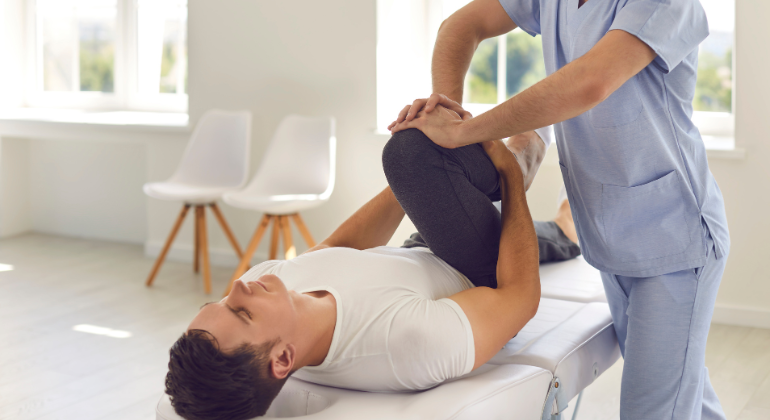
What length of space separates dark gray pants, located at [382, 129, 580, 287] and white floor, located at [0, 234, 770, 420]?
944 mm

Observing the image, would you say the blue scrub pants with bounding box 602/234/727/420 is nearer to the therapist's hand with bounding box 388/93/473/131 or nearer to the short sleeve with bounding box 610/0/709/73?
the short sleeve with bounding box 610/0/709/73

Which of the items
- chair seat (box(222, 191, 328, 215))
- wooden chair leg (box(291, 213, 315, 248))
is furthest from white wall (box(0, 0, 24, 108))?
wooden chair leg (box(291, 213, 315, 248))

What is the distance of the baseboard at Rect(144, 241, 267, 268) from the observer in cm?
403

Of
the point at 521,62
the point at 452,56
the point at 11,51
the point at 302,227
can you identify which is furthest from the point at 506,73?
the point at 11,51

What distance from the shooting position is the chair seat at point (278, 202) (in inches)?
127

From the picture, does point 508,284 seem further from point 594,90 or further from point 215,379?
point 215,379

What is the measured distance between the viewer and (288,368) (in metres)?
1.09

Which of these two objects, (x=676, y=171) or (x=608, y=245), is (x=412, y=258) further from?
(x=676, y=171)

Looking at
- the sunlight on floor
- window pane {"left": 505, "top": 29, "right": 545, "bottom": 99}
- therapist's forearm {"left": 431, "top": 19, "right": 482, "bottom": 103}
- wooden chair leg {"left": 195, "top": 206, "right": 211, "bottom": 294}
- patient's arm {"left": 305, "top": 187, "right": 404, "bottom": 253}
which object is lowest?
the sunlight on floor

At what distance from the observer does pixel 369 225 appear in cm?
155

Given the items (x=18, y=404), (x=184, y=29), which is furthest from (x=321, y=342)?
(x=184, y=29)

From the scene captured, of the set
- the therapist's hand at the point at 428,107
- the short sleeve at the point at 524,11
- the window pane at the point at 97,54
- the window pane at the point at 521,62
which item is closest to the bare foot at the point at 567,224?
the short sleeve at the point at 524,11

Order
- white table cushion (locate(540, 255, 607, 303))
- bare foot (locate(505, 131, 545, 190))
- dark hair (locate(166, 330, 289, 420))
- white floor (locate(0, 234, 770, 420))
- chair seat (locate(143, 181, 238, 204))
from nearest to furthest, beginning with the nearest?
dark hair (locate(166, 330, 289, 420)) < bare foot (locate(505, 131, 545, 190)) < white table cushion (locate(540, 255, 607, 303)) < white floor (locate(0, 234, 770, 420)) < chair seat (locate(143, 181, 238, 204))

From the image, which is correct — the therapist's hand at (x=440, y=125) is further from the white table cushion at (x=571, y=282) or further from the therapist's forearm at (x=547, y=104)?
the white table cushion at (x=571, y=282)
